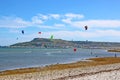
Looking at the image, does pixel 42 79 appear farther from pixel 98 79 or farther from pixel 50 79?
pixel 98 79

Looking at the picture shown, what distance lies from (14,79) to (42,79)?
122 inches

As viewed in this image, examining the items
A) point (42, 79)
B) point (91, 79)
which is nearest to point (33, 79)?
point (42, 79)

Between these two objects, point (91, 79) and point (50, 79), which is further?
point (50, 79)

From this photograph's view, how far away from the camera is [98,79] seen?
26641mm

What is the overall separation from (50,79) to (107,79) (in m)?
6.61

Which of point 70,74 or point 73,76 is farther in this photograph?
point 70,74

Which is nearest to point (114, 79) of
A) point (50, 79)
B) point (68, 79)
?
point (68, 79)

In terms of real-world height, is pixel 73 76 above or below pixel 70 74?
above

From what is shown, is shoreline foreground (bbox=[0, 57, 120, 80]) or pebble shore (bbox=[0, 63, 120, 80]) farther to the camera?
shoreline foreground (bbox=[0, 57, 120, 80])

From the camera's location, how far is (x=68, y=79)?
28.7 meters

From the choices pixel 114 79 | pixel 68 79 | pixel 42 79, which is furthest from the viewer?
pixel 42 79

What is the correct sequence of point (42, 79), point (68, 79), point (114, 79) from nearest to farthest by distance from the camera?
point (114, 79), point (68, 79), point (42, 79)

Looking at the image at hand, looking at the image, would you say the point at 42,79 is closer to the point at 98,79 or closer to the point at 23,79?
the point at 23,79

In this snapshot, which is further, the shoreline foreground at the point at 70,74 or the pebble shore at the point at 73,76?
the shoreline foreground at the point at 70,74
